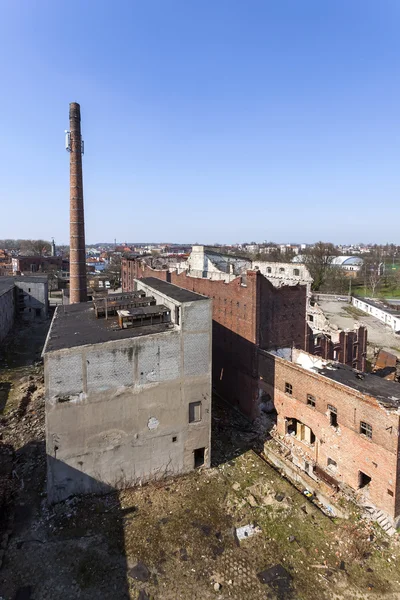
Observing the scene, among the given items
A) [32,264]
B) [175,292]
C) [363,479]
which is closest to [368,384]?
[363,479]

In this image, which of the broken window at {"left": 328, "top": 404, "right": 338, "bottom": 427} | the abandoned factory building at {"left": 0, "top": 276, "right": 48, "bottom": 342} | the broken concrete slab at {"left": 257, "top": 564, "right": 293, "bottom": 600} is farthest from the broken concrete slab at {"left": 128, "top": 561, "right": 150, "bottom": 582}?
the abandoned factory building at {"left": 0, "top": 276, "right": 48, "bottom": 342}

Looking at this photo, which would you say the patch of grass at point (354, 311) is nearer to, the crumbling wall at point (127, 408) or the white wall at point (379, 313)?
the white wall at point (379, 313)

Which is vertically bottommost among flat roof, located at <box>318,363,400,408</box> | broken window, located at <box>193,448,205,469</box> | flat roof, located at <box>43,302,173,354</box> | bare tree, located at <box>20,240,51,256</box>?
broken window, located at <box>193,448,205,469</box>

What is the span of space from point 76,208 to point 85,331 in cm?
1874

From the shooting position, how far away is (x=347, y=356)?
81.3 ft

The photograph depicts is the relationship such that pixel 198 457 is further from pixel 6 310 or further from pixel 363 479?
pixel 6 310

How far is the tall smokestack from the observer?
1204 inches

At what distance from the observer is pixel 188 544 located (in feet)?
41.3

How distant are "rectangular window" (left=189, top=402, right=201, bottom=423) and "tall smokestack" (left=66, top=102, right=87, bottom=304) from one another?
68.2ft

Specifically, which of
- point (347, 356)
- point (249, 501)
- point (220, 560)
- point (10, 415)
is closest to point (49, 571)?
point (220, 560)

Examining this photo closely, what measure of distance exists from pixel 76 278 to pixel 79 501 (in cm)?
2229

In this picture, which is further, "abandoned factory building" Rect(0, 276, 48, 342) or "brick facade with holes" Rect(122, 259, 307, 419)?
"abandoned factory building" Rect(0, 276, 48, 342)

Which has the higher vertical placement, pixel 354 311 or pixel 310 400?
pixel 310 400

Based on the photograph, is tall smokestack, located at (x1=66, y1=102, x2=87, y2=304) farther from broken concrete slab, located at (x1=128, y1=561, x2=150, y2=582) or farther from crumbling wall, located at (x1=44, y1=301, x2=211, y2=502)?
broken concrete slab, located at (x1=128, y1=561, x2=150, y2=582)
